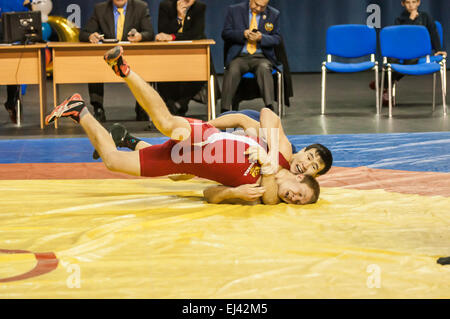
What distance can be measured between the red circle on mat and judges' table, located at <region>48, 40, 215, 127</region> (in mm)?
4123

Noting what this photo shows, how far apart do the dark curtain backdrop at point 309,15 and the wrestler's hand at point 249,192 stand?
366 inches

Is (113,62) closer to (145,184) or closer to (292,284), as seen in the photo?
(145,184)

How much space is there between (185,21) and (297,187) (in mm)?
4254

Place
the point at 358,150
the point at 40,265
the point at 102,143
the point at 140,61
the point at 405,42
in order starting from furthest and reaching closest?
the point at 405,42, the point at 140,61, the point at 358,150, the point at 102,143, the point at 40,265

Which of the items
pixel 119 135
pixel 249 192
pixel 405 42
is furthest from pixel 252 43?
pixel 249 192

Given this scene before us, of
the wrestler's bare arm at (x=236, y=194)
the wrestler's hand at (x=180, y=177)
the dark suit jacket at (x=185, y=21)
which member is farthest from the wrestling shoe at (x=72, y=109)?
the dark suit jacket at (x=185, y=21)

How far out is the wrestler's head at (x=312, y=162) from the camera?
348 cm

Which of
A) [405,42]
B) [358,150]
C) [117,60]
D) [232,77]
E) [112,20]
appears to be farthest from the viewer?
[405,42]

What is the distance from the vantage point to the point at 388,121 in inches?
267

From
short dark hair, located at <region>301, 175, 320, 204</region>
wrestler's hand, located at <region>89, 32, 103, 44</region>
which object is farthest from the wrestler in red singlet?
wrestler's hand, located at <region>89, 32, 103, 44</region>

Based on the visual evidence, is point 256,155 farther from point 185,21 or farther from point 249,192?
point 185,21

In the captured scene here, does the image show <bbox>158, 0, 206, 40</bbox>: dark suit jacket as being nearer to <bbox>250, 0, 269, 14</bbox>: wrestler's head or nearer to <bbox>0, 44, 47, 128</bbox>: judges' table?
<bbox>250, 0, 269, 14</bbox>: wrestler's head

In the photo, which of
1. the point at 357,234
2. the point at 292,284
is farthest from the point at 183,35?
the point at 292,284

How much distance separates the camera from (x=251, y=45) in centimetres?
705
